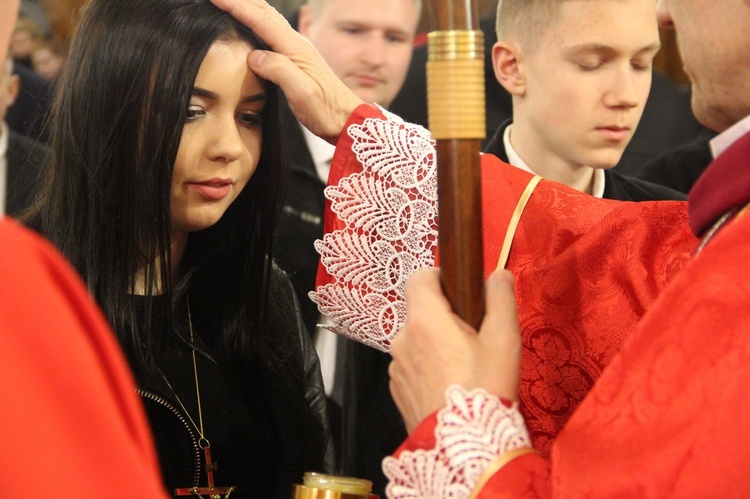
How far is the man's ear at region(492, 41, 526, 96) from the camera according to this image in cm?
222

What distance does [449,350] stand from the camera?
118cm

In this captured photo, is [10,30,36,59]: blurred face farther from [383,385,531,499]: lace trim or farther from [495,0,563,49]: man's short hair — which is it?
[383,385,531,499]: lace trim

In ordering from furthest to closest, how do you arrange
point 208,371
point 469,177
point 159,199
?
point 208,371, point 159,199, point 469,177

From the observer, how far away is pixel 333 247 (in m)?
1.68

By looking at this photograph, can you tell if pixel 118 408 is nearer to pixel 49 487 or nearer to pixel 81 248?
pixel 49 487

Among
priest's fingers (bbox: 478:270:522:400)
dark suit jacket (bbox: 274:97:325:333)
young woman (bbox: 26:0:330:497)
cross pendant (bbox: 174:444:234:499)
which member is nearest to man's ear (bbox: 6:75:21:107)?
dark suit jacket (bbox: 274:97:325:333)

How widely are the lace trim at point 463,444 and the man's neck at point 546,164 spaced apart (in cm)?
109

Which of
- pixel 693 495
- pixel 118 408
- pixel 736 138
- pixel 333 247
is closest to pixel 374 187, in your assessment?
pixel 333 247

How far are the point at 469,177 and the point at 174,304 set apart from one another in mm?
746

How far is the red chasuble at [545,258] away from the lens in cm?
152

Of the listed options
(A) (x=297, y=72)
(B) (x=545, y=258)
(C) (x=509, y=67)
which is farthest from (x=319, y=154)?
(B) (x=545, y=258)

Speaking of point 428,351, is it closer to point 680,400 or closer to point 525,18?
point 680,400

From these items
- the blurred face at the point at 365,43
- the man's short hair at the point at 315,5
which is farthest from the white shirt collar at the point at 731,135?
the man's short hair at the point at 315,5

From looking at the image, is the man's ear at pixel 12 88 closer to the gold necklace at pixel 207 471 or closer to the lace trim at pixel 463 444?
the gold necklace at pixel 207 471
